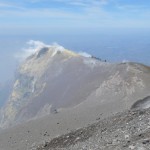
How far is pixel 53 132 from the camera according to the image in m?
38.8

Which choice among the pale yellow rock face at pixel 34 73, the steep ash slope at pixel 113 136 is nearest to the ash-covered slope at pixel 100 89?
the steep ash slope at pixel 113 136

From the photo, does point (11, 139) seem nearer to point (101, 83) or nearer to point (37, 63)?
point (101, 83)

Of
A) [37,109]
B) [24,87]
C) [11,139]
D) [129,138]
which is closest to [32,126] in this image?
[11,139]

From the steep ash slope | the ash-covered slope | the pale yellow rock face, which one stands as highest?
the steep ash slope

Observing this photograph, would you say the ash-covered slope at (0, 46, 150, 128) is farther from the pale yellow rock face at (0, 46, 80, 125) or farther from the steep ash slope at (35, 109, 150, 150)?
the pale yellow rock face at (0, 46, 80, 125)

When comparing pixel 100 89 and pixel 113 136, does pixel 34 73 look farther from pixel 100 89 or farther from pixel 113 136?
pixel 113 136

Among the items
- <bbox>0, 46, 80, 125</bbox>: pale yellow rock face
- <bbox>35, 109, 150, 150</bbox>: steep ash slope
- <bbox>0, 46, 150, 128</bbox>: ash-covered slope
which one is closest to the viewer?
<bbox>35, 109, 150, 150</bbox>: steep ash slope

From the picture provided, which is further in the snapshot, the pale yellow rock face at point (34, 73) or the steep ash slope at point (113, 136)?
the pale yellow rock face at point (34, 73)

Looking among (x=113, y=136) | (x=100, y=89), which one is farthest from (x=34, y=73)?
(x=113, y=136)

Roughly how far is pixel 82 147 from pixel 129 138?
318cm

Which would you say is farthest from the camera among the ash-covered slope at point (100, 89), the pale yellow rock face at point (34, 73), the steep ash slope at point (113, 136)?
the pale yellow rock face at point (34, 73)

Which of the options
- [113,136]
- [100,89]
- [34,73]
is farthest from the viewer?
[34,73]

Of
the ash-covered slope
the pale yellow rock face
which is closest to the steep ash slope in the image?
the ash-covered slope

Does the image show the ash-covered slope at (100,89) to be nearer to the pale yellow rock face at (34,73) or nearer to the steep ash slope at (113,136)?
the steep ash slope at (113,136)
